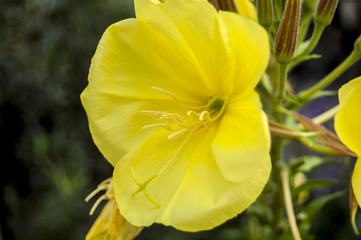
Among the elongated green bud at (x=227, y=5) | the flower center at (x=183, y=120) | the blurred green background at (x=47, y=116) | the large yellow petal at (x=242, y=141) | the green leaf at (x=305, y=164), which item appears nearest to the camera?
the large yellow petal at (x=242, y=141)

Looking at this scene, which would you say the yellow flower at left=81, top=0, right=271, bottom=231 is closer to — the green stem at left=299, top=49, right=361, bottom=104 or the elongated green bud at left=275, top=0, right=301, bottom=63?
the elongated green bud at left=275, top=0, right=301, bottom=63

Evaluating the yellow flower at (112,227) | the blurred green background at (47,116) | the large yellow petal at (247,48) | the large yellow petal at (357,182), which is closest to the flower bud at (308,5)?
the large yellow petal at (247,48)

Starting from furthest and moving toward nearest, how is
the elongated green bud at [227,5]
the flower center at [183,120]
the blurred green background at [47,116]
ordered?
the blurred green background at [47,116]
the elongated green bud at [227,5]
the flower center at [183,120]

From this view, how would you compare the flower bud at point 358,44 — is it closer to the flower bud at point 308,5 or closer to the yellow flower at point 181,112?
the flower bud at point 308,5

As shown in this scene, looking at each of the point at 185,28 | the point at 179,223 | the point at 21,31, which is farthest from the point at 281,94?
the point at 21,31

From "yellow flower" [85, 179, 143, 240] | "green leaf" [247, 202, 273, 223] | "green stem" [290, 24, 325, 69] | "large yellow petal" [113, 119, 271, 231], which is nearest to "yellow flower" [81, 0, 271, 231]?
"large yellow petal" [113, 119, 271, 231]

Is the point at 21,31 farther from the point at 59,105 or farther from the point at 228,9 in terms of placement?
the point at 228,9

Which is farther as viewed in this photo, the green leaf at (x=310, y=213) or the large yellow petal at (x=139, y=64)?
the green leaf at (x=310, y=213)

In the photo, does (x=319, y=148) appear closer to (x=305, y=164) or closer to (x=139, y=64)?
(x=305, y=164)

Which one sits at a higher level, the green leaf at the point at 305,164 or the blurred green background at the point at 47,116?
the green leaf at the point at 305,164
